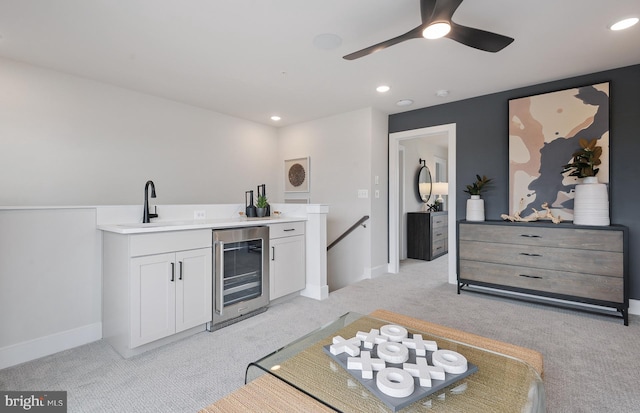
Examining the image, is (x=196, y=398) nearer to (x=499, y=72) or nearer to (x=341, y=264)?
(x=341, y=264)

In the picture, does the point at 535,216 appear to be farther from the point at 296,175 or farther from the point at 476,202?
the point at 296,175

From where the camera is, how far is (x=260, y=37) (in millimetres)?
2400

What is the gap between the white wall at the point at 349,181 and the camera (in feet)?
14.1

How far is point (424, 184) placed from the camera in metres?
6.43


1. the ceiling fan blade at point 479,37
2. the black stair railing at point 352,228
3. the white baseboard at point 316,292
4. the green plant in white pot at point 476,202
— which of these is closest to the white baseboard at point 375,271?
the black stair railing at point 352,228

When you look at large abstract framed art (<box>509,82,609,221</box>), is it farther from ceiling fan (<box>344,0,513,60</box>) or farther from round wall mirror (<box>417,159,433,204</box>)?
round wall mirror (<box>417,159,433,204</box>)

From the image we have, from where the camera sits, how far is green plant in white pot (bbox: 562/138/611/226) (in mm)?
2832

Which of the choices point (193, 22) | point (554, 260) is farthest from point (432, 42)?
point (554, 260)

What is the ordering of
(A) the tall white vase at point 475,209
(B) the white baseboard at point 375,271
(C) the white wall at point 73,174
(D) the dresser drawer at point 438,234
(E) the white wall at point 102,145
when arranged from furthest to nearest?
(D) the dresser drawer at point 438,234
(B) the white baseboard at point 375,271
(A) the tall white vase at point 475,209
(E) the white wall at point 102,145
(C) the white wall at point 73,174

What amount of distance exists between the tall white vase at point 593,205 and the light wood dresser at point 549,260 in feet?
0.35

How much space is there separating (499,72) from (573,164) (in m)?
1.23

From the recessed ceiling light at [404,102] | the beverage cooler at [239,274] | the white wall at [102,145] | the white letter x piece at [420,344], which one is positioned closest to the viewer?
the white letter x piece at [420,344]

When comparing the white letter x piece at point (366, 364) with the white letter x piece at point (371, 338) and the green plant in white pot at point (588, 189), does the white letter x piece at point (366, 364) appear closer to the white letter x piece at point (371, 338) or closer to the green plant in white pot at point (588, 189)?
the white letter x piece at point (371, 338)

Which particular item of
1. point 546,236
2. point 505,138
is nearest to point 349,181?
point 505,138
